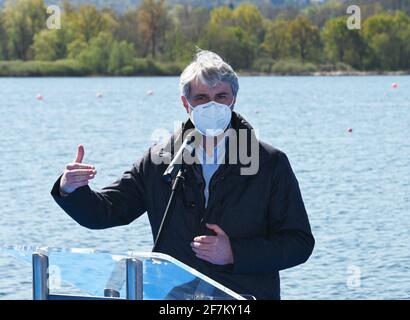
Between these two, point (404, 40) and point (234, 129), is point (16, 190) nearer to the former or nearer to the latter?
point (234, 129)

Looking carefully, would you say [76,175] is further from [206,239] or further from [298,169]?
[298,169]

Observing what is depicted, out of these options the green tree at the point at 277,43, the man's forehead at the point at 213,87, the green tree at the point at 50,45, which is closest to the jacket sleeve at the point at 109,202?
the man's forehead at the point at 213,87

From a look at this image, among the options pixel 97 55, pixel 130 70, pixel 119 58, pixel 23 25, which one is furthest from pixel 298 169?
pixel 23 25

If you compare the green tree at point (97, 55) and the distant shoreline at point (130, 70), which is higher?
the green tree at point (97, 55)

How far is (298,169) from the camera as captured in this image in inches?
934

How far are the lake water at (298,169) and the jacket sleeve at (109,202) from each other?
22.2 feet

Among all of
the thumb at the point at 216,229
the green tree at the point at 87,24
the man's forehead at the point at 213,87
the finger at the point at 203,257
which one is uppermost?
the man's forehead at the point at 213,87

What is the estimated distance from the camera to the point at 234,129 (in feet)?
13.1

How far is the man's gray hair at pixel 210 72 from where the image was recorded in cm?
390

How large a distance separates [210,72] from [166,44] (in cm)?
9396

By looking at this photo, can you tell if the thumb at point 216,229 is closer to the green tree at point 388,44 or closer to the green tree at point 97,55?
the green tree at point 97,55

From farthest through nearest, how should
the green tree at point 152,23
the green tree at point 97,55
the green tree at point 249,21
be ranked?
the green tree at point 249,21
the green tree at point 152,23
the green tree at point 97,55
